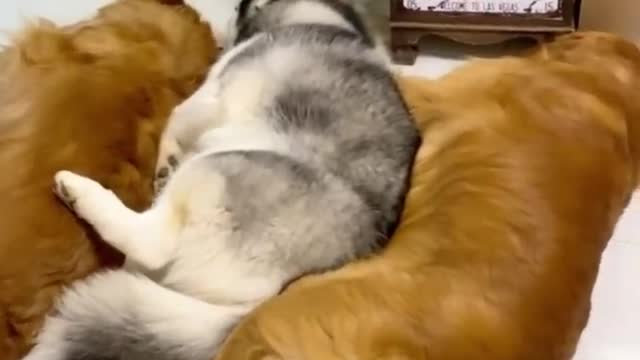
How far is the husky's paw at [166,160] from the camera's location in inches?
68.1

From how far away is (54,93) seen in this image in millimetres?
1700

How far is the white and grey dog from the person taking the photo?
4.85ft

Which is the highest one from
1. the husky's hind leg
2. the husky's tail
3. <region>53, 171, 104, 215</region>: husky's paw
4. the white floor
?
<region>53, 171, 104, 215</region>: husky's paw

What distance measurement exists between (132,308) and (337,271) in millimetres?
255

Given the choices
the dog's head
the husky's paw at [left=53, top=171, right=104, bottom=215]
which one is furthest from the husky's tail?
the dog's head

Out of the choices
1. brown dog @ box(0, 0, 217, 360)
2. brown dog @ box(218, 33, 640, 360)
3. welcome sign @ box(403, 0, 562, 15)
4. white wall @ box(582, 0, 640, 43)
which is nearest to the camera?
brown dog @ box(218, 33, 640, 360)

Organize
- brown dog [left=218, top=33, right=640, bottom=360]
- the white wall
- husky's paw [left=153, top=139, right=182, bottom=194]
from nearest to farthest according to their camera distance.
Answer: brown dog [left=218, top=33, right=640, bottom=360] < husky's paw [left=153, top=139, right=182, bottom=194] < the white wall

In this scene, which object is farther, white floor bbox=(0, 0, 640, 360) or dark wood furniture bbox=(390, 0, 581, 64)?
dark wood furniture bbox=(390, 0, 581, 64)

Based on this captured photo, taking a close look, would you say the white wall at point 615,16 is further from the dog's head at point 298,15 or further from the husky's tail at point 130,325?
the husky's tail at point 130,325

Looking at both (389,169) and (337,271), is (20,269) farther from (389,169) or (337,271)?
(389,169)

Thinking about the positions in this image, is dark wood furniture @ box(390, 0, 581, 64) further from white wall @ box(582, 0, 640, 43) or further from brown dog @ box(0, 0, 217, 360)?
brown dog @ box(0, 0, 217, 360)

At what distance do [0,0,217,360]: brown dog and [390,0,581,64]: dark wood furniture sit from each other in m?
0.41

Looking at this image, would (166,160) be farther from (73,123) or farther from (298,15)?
(298,15)

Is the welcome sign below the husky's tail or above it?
above
